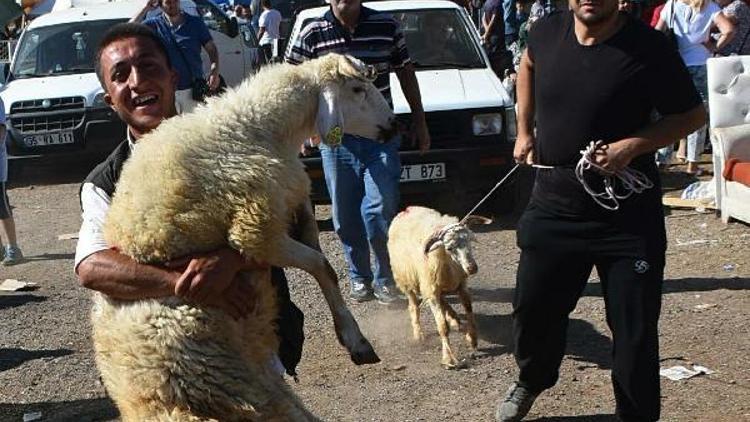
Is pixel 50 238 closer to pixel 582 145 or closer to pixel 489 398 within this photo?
pixel 489 398

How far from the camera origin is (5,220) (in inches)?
367

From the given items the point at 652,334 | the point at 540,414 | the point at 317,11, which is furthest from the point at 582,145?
the point at 317,11

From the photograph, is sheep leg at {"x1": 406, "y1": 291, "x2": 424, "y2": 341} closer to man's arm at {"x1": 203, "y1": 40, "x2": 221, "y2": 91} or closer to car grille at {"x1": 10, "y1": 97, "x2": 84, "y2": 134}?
man's arm at {"x1": 203, "y1": 40, "x2": 221, "y2": 91}

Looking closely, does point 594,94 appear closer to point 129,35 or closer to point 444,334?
point 129,35

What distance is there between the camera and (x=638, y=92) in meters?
4.04

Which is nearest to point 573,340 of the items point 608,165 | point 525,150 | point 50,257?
point 525,150

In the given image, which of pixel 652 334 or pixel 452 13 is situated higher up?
pixel 452 13

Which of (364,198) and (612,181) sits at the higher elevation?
(612,181)

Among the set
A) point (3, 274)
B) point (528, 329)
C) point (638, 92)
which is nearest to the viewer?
point (638, 92)

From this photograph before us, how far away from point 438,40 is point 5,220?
4.58m

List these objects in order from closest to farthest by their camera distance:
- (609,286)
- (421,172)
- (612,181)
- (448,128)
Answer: (612,181), (609,286), (421,172), (448,128)

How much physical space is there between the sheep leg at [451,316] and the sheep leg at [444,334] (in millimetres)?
80

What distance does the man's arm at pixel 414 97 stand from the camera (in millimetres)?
6988

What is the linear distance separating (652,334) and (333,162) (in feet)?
11.0
